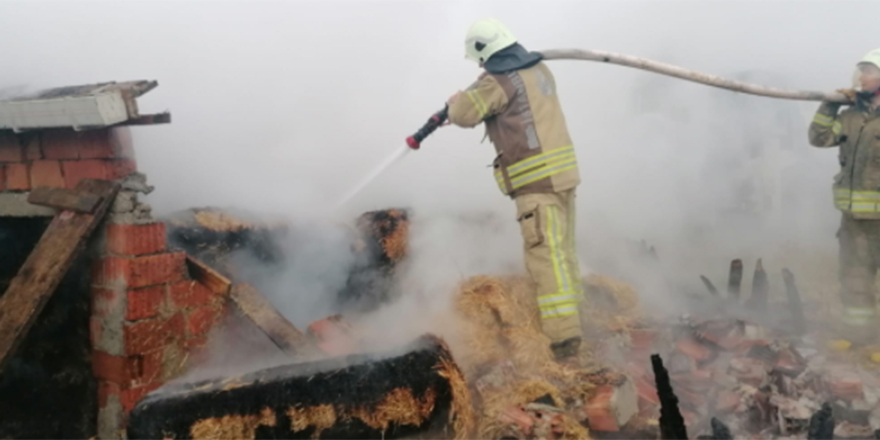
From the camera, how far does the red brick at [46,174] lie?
3250 mm

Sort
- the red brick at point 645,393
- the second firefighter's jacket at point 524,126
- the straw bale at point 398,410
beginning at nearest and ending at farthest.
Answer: the straw bale at point 398,410 → the red brick at point 645,393 → the second firefighter's jacket at point 524,126

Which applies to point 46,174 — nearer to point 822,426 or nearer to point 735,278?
point 822,426

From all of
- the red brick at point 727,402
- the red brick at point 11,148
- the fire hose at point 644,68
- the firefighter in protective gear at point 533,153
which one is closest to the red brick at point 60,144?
the red brick at point 11,148

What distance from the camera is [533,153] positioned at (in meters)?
3.93

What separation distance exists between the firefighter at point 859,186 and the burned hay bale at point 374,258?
143 inches

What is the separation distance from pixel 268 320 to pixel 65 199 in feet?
4.10

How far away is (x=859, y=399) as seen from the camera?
3404 mm

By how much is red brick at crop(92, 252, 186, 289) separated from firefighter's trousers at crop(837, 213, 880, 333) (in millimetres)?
5133

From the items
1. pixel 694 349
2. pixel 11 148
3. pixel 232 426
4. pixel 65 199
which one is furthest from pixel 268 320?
pixel 694 349

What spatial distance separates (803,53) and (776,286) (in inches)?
185

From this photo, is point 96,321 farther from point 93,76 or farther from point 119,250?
point 93,76

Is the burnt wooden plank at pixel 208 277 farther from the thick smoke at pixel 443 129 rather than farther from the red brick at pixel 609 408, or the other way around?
the red brick at pixel 609 408

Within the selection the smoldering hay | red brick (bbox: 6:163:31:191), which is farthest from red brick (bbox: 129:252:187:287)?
the smoldering hay

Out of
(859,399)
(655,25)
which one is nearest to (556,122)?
(859,399)
